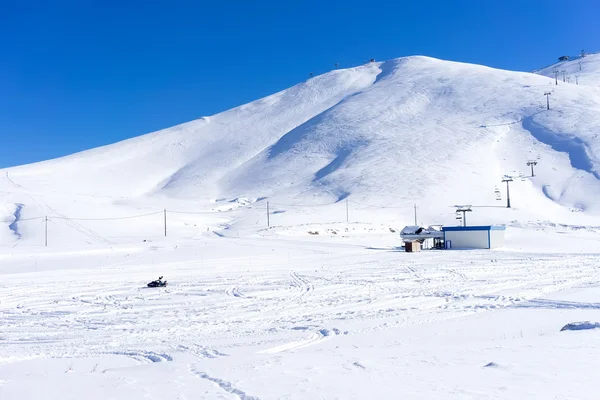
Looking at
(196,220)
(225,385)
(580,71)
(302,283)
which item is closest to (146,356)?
(225,385)

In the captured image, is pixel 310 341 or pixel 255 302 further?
pixel 255 302

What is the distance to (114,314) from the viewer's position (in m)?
17.0

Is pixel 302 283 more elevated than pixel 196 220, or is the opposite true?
pixel 196 220

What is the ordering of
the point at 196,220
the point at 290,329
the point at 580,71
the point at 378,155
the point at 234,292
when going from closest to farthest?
1. the point at 290,329
2. the point at 234,292
3. the point at 196,220
4. the point at 378,155
5. the point at 580,71

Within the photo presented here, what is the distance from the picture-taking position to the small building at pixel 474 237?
45938mm

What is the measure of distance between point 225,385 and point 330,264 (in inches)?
1026

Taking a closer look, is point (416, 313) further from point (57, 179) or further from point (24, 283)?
point (57, 179)

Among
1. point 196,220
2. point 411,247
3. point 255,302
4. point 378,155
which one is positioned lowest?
point 255,302

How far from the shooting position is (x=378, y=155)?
96938 mm

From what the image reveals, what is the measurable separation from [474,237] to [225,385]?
4157cm

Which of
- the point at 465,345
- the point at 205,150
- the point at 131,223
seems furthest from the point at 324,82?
the point at 465,345

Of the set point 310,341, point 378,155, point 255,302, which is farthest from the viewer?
point 378,155

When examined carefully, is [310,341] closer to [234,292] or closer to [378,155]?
[234,292]

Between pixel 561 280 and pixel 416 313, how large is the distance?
10.3 m
